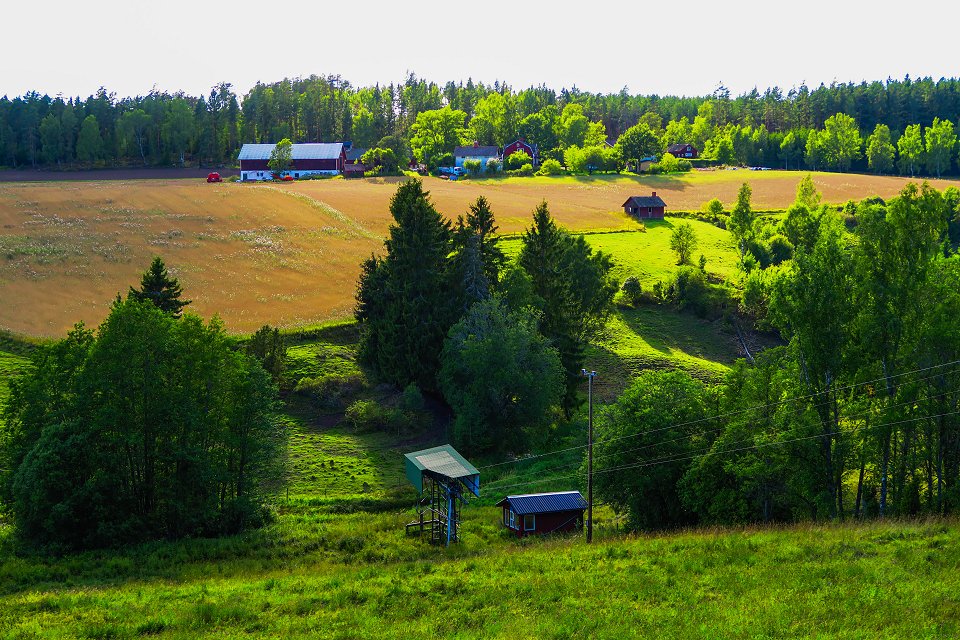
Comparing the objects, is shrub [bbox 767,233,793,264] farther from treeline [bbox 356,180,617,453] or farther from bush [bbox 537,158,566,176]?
bush [bbox 537,158,566,176]

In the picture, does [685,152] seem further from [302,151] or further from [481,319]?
[481,319]

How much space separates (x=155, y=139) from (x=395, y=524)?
137m

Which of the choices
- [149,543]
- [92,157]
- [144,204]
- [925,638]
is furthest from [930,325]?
[92,157]

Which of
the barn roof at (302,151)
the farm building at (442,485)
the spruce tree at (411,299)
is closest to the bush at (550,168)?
the barn roof at (302,151)

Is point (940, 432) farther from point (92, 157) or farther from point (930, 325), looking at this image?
point (92, 157)

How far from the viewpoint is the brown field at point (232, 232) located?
2468 inches

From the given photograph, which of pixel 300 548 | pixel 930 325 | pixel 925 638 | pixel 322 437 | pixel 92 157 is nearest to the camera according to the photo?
pixel 925 638

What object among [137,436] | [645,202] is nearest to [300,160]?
[645,202]

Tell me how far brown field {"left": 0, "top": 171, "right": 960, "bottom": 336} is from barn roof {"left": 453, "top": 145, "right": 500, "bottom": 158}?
31048 millimetres

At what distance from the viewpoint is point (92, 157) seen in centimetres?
15025

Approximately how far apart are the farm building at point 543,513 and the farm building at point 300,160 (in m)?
117

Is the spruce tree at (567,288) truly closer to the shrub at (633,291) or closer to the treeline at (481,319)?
the treeline at (481,319)

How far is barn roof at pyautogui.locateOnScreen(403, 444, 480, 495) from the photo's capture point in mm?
34406

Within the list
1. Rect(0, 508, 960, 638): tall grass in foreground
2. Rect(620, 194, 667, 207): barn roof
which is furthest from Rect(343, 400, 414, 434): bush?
Rect(620, 194, 667, 207): barn roof
